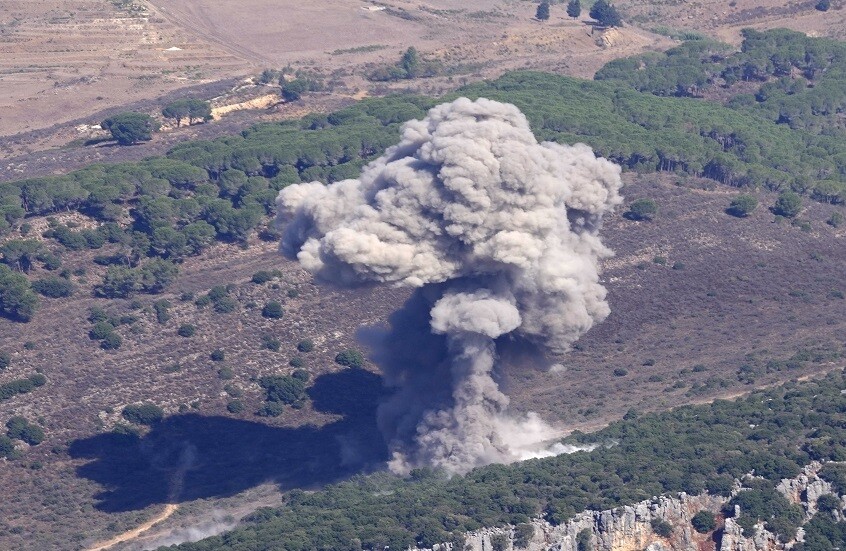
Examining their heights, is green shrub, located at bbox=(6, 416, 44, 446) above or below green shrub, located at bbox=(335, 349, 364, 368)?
below

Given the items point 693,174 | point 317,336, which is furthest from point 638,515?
point 693,174

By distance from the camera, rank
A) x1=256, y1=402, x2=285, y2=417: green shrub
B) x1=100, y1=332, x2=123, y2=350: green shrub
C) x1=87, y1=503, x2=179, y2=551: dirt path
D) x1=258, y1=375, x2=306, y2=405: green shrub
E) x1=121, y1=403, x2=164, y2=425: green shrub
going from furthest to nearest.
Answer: x1=100, y1=332, x2=123, y2=350: green shrub
x1=258, y1=375, x2=306, y2=405: green shrub
x1=256, y1=402, x2=285, y2=417: green shrub
x1=121, y1=403, x2=164, y2=425: green shrub
x1=87, y1=503, x2=179, y2=551: dirt path

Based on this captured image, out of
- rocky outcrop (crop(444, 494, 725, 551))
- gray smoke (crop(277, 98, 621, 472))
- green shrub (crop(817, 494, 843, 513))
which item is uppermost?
gray smoke (crop(277, 98, 621, 472))

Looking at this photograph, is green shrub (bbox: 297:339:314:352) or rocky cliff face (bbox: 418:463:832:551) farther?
green shrub (bbox: 297:339:314:352)

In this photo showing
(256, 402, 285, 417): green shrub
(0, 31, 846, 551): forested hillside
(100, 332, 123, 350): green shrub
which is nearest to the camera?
(0, 31, 846, 551): forested hillside

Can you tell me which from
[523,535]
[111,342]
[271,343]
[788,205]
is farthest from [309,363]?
[788,205]

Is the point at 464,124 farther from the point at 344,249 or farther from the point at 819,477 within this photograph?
the point at 819,477

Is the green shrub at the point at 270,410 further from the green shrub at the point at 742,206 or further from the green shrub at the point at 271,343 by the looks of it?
the green shrub at the point at 742,206

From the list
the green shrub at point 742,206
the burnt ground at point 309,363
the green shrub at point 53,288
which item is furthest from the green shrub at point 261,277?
the green shrub at point 742,206

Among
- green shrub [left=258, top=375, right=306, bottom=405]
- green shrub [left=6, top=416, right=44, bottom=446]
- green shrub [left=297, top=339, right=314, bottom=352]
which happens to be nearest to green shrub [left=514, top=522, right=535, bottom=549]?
green shrub [left=258, top=375, right=306, bottom=405]

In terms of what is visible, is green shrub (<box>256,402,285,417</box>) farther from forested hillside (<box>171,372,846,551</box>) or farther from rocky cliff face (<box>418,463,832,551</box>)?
rocky cliff face (<box>418,463,832,551</box>)
